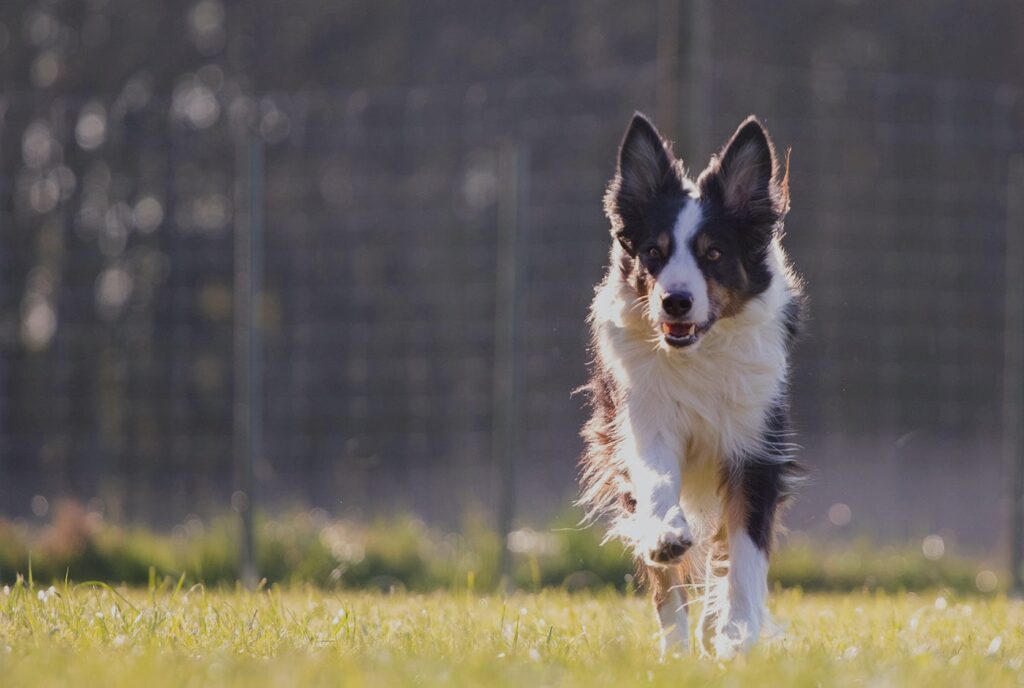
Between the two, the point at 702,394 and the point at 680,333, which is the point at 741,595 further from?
the point at 680,333

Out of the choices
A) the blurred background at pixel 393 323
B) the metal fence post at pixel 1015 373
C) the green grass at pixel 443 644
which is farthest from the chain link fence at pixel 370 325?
the green grass at pixel 443 644

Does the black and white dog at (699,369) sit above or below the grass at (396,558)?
above

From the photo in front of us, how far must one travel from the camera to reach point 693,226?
4.16 m

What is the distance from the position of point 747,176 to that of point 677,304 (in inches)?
23.4

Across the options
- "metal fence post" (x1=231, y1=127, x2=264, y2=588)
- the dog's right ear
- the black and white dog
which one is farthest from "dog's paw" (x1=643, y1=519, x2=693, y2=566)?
"metal fence post" (x1=231, y1=127, x2=264, y2=588)

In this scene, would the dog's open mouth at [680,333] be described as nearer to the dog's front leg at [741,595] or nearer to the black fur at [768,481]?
the black fur at [768,481]

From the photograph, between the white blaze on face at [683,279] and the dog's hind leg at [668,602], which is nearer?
the white blaze on face at [683,279]

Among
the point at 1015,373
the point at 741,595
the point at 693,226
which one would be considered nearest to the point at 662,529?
the point at 741,595

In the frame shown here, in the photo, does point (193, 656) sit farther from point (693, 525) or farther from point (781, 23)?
point (781, 23)

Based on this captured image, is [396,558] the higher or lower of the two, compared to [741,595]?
lower

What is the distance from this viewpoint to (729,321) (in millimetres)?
4164

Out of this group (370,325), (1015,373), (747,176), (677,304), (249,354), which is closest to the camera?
(677,304)

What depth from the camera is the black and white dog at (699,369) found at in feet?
13.0

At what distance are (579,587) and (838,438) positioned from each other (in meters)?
2.60
